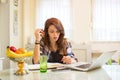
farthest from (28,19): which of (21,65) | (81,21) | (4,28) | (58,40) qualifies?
(21,65)

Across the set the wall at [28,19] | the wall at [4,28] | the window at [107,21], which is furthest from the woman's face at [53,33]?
the window at [107,21]

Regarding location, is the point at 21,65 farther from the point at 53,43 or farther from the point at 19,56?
the point at 53,43

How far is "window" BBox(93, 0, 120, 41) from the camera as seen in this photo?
4.69m

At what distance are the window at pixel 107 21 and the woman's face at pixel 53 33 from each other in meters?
2.32

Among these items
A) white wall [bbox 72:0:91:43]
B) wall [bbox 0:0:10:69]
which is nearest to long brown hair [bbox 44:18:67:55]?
wall [bbox 0:0:10:69]

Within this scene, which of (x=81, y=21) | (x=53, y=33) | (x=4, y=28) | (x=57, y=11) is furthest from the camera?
(x=57, y=11)

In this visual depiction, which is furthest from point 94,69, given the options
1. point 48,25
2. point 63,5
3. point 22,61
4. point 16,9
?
point 63,5

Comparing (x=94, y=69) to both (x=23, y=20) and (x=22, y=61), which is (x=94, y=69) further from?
(x=23, y=20)

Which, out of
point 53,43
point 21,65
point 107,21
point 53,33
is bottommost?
point 21,65

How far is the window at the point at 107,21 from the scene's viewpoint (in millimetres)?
4688

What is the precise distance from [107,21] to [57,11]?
3.43ft

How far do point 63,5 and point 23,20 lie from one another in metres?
0.90

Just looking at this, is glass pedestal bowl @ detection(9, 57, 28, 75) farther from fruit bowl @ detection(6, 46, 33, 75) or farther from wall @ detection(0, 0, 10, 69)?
wall @ detection(0, 0, 10, 69)

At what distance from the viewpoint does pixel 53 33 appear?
2504 mm
